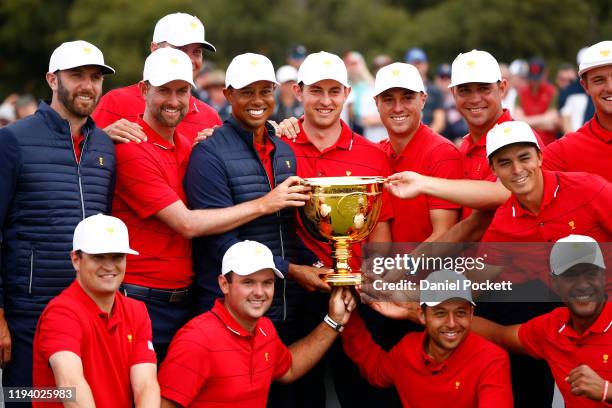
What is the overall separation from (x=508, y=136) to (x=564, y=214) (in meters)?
0.60

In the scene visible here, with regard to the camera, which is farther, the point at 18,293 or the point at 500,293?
the point at 500,293

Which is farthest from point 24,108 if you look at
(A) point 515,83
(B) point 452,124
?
(A) point 515,83

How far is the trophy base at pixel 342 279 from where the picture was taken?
294 inches

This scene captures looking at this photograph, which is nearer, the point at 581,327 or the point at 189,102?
the point at 581,327

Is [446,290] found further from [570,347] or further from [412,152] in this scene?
[412,152]

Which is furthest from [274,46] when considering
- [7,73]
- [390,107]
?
[390,107]

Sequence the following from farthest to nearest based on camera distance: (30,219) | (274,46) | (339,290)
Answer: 1. (274,46)
2. (339,290)
3. (30,219)

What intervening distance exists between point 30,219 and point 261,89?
168 centimetres

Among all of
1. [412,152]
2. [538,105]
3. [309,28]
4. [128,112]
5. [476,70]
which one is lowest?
[412,152]

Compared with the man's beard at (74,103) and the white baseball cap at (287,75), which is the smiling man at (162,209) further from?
→ the white baseball cap at (287,75)

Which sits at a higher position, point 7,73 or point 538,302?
point 7,73

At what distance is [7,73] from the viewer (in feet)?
133

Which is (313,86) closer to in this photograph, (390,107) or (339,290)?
(390,107)

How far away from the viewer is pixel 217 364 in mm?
7199
